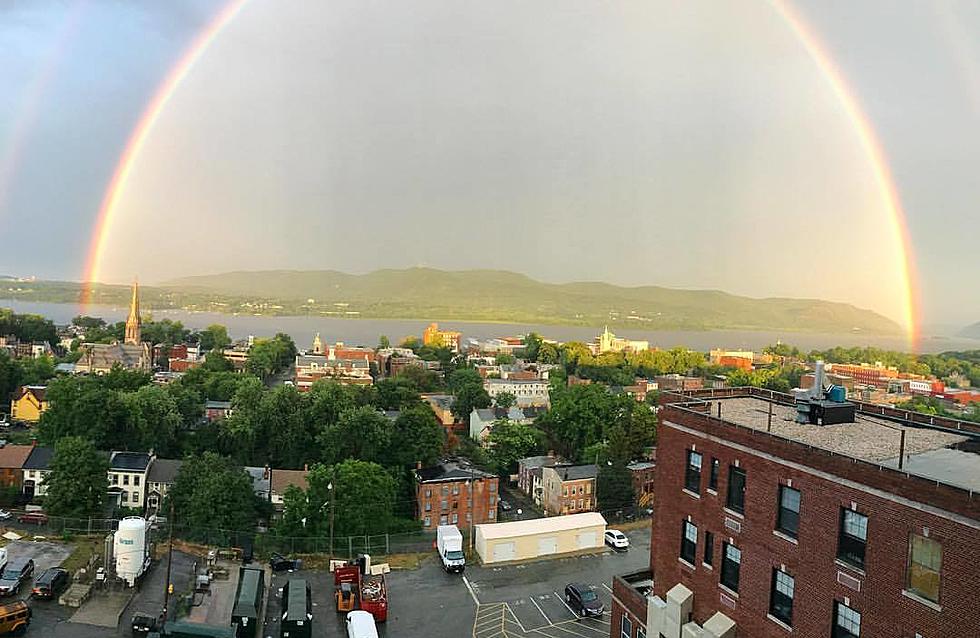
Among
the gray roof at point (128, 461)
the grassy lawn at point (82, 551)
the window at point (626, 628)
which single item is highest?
the window at point (626, 628)

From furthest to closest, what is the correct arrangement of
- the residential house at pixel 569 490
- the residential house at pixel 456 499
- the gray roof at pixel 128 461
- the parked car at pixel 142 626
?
1. the gray roof at pixel 128 461
2. the residential house at pixel 569 490
3. the residential house at pixel 456 499
4. the parked car at pixel 142 626

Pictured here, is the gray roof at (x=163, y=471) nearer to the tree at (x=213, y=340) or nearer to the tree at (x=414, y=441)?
the tree at (x=414, y=441)

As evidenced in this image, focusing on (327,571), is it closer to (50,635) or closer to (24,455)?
(50,635)

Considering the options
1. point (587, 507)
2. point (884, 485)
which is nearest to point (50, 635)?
point (884, 485)

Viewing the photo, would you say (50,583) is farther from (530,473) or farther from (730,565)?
(530,473)

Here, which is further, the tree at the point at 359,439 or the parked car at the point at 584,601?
the tree at the point at 359,439

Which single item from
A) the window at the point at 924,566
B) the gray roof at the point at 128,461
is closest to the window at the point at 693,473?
the window at the point at 924,566

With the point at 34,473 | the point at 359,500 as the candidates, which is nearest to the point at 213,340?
the point at 34,473
